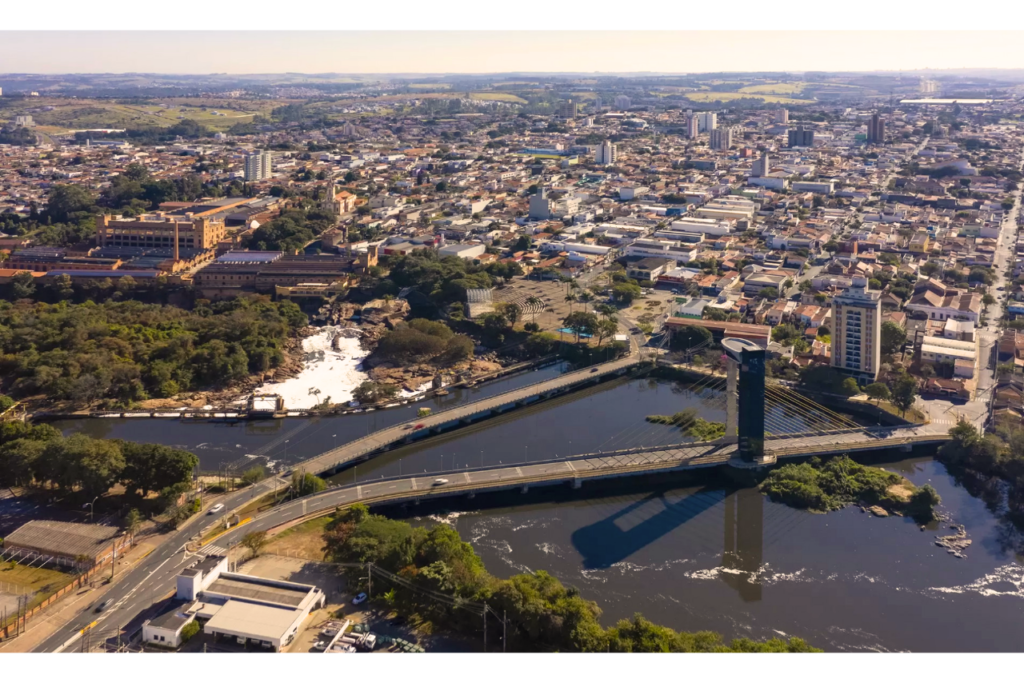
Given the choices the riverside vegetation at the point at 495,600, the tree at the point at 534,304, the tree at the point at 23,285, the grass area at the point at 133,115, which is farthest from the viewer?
the grass area at the point at 133,115

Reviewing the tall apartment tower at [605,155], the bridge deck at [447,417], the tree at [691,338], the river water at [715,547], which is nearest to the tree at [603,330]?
the bridge deck at [447,417]

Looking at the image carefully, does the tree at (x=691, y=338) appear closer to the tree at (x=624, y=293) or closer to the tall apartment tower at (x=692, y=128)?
the tree at (x=624, y=293)

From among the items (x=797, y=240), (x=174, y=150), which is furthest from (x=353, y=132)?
(x=797, y=240)

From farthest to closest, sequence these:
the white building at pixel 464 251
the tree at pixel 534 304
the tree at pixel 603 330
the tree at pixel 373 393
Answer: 1. the white building at pixel 464 251
2. the tree at pixel 534 304
3. the tree at pixel 603 330
4. the tree at pixel 373 393

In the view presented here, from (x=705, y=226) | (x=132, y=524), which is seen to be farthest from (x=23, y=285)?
(x=705, y=226)

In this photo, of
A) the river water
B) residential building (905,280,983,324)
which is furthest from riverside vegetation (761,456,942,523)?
residential building (905,280,983,324)

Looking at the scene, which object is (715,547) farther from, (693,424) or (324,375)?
(324,375)
